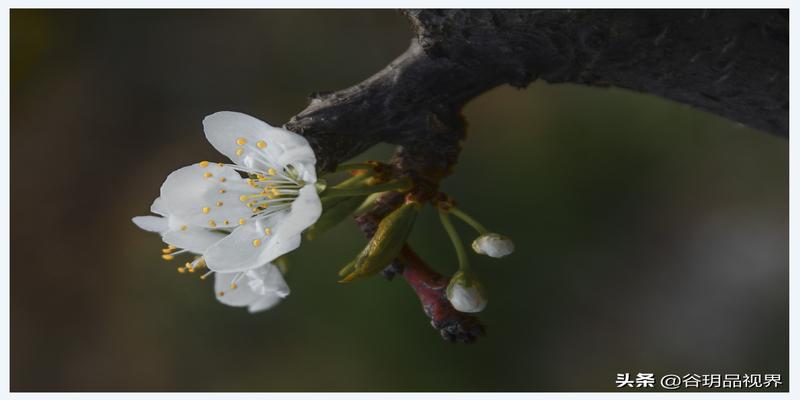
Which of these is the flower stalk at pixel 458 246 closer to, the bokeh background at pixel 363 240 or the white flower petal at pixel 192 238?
the white flower petal at pixel 192 238

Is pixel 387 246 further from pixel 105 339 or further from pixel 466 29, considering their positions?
pixel 105 339

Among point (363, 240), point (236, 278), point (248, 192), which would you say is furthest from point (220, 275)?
point (363, 240)

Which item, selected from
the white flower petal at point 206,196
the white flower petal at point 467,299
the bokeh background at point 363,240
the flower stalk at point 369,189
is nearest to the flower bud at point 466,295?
the white flower petal at point 467,299

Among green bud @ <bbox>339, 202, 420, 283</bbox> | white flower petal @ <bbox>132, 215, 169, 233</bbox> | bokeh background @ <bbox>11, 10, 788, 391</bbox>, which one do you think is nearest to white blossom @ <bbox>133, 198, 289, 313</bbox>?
white flower petal @ <bbox>132, 215, 169, 233</bbox>

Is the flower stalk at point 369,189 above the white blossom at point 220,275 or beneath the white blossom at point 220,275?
above

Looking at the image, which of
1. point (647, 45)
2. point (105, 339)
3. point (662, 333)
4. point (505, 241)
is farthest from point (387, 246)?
point (105, 339)

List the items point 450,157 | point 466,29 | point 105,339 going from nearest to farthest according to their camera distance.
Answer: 1. point 466,29
2. point 450,157
3. point 105,339
